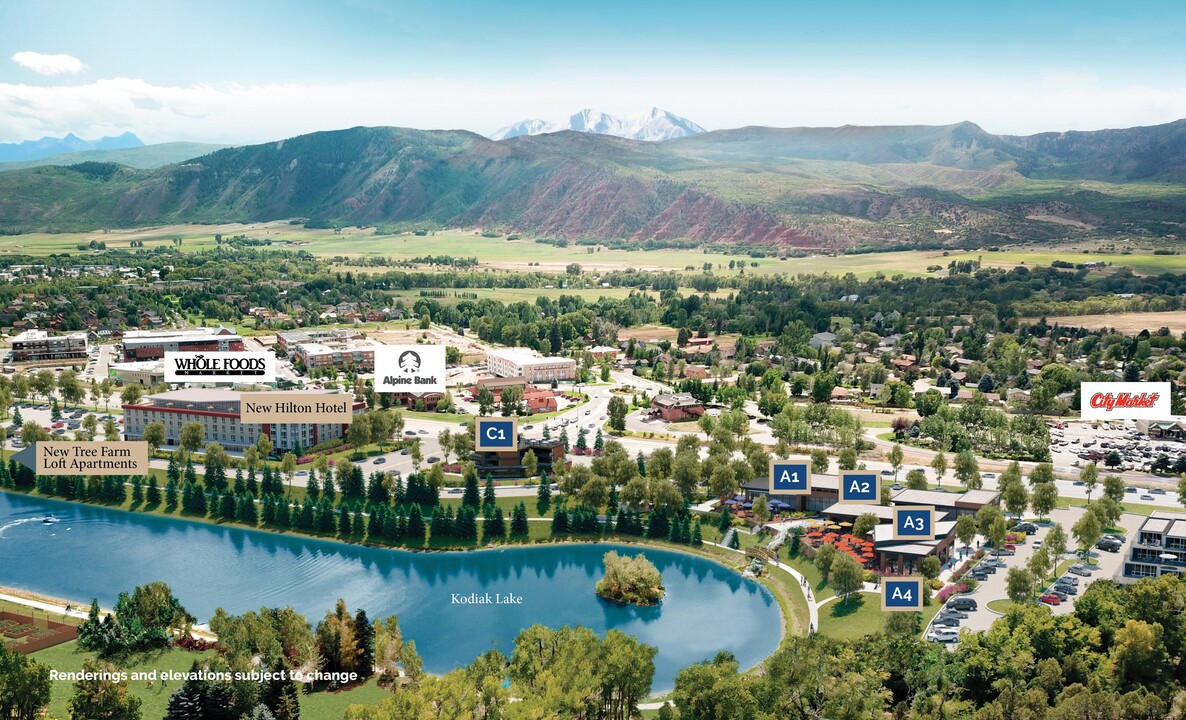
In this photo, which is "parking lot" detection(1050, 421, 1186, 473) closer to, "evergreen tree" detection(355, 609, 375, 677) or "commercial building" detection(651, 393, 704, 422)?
"commercial building" detection(651, 393, 704, 422)

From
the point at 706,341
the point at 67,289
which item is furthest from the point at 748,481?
the point at 67,289

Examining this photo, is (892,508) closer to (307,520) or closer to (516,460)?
(516,460)

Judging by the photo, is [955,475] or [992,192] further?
[992,192]

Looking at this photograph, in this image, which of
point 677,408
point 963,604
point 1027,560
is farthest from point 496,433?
point 1027,560

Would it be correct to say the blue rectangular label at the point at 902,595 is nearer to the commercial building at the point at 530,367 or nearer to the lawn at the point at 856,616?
the lawn at the point at 856,616

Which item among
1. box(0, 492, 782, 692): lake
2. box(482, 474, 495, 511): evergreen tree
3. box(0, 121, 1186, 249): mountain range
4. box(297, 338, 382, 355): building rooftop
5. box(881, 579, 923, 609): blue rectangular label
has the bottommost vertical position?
box(0, 492, 782, 692): lake

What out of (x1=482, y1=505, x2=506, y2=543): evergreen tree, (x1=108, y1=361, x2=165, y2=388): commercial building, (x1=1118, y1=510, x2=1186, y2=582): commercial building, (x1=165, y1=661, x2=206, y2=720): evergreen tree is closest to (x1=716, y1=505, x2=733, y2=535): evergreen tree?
(x1=482, y1=505, x2=506, y2=543): evergreen tree

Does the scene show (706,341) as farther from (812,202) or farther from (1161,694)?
(812,202)
